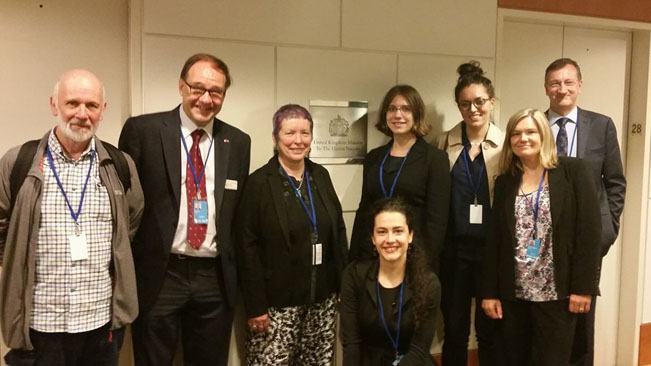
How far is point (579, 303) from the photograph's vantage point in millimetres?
2523

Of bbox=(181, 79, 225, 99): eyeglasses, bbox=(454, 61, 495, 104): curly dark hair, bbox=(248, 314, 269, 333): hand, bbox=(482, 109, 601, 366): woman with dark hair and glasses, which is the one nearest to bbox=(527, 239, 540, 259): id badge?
bbox=(482, 109, 601, 366): woman with dark hair and glasses

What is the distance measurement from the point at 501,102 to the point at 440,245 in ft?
4.89

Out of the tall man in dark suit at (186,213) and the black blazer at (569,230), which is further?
the black blazer at (569,230)

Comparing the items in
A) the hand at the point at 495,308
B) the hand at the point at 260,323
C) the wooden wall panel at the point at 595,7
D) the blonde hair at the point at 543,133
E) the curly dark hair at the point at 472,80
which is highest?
the wooden wall panel at the point at 595,7

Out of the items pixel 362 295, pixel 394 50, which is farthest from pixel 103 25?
pixel 362 295

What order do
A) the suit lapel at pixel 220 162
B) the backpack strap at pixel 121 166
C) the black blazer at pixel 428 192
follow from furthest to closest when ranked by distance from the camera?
the black blazer at pixel 428 192 → the suit lapel at pixel 220 162 → the backpack strap at pixel 121 166

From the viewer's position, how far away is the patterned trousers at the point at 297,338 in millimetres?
2633

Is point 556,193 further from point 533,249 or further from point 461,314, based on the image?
point 461,314

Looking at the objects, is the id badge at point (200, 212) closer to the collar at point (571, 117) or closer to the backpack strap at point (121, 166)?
the backpack strap at point (121, 166)

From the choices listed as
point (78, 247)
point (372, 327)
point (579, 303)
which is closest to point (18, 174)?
point (78, 247)

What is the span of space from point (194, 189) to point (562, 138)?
2145mm

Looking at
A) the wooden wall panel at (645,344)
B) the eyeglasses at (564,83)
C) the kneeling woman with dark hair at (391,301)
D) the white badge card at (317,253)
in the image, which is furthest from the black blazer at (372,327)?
the wooden wall panel at (645,344)

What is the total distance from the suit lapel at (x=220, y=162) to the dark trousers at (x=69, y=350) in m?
0.75

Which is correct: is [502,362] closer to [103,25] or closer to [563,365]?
[563,365]
